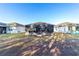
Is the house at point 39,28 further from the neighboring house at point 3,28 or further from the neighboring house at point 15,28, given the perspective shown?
the neighboring house at point 3,28

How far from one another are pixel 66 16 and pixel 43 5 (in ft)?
0.99

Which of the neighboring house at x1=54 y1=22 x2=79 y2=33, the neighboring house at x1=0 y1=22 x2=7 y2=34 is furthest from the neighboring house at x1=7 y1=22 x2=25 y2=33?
the neighboring house at x1=54 y1=22 x2=79 y2=33

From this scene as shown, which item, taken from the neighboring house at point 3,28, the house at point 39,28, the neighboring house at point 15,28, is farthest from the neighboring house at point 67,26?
the neighboring house at point 3,28

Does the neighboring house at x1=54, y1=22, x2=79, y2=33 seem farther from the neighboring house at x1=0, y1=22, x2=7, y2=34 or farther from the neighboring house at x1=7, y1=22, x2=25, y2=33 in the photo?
the neighboring house at x1=0, y1=22, x2=7, y2=34

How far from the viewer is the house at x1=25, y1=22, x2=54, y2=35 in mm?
1974

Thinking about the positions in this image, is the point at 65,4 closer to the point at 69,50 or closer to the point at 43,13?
the point at 43,13

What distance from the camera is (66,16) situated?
197 cm

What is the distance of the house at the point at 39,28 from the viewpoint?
6.48ft

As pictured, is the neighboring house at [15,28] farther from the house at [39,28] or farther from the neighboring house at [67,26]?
the neighboring house at [67,26]

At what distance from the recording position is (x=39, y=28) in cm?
198

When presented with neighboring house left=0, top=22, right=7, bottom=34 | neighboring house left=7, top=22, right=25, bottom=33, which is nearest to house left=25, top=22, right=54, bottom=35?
neighboring house left=7, top=22, right=25, bottom=33

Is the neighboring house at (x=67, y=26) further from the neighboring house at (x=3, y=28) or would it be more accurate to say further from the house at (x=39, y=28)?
the neighboring house at (x=3, y=28)

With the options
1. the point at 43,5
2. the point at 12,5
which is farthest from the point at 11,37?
the point at 43,5

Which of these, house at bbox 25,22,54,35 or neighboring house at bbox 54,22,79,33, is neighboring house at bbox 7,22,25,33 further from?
neighboring house at bbox 54,22,79,33
